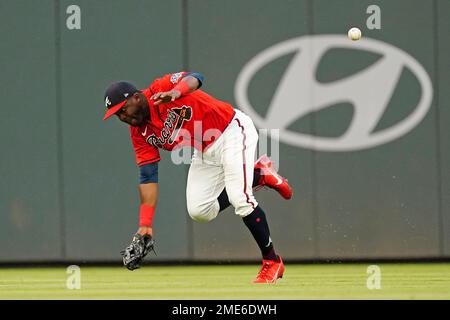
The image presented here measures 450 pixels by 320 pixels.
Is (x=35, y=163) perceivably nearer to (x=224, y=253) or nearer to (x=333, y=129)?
(x=224, y=253)

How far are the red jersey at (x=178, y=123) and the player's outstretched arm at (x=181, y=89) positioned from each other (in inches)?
3.8

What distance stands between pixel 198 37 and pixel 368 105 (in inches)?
76.2

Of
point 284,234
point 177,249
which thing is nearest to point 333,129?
point 284,234

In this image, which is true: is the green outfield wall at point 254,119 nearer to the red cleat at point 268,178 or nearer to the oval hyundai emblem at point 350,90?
the oval hyundai emblem at point 350,90

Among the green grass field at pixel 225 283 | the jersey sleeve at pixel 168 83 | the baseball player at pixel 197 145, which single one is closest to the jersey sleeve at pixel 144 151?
the baseball player at pixel 197 145

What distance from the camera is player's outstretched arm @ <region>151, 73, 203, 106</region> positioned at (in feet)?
26.6

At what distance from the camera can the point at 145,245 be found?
8.76 meters

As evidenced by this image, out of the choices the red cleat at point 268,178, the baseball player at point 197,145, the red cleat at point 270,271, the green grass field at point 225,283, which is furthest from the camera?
the red cleat at point 268,178

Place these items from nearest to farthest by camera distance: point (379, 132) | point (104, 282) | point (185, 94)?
point (185, 94) < point (104, 282) < point (379, 132)

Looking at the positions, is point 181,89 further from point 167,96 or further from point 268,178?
point 268,178

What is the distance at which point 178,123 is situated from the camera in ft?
28.4

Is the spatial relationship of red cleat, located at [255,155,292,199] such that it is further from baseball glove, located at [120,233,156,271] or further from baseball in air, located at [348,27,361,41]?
baseball in air, located at [348,27,361,41]

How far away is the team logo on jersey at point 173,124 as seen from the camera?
8617 millimetres

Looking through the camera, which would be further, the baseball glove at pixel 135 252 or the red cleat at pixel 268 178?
the red cleat at pixel 268 178
